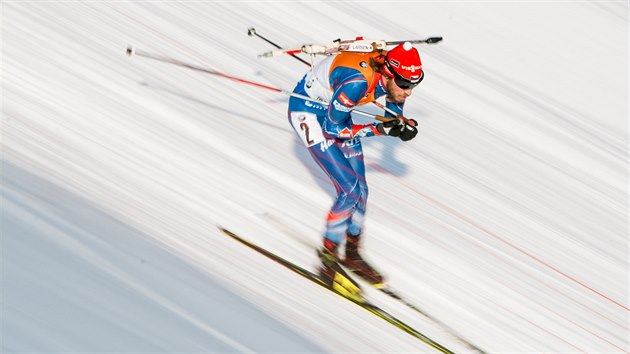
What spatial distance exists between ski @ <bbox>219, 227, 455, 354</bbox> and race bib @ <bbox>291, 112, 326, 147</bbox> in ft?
2.62

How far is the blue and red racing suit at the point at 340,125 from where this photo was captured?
5864 mm

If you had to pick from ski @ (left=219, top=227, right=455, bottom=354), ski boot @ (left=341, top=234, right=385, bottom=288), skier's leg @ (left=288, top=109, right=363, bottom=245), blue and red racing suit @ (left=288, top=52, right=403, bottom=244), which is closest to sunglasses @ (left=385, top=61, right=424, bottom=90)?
blue and red racing suit @ (left=288, top=52, right=403, bottom=244)

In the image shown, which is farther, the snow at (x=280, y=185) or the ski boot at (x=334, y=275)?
the ski boot at (x=334, y=275)

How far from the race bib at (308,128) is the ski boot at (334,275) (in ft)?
2.34

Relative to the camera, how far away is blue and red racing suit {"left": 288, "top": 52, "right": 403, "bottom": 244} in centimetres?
586

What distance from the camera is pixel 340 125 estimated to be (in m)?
5.96

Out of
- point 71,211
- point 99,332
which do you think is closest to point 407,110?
point 71,211

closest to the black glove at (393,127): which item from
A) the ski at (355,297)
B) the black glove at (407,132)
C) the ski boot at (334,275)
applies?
the black glove at (407,132)

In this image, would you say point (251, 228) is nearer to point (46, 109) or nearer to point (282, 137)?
point (282, 137)

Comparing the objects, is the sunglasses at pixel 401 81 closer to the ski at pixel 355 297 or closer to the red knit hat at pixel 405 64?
the red knit hat at pixel 405 64

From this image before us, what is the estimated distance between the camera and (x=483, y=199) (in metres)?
7.43

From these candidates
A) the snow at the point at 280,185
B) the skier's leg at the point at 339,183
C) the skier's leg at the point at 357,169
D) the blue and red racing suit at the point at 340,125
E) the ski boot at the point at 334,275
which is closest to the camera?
the snow at the point at 280,185

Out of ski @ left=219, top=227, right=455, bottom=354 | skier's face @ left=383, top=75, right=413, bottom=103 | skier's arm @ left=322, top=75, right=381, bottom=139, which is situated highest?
skier's face @ left=383, top=75, right=413, bottom=103

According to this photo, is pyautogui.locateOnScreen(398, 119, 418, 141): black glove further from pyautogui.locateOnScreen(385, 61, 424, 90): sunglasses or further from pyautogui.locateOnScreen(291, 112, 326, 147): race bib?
pyautogui.locateOnScreen(291, 112, 326, 147): race bib
